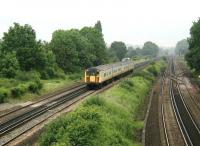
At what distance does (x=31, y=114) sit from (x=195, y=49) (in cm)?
3587

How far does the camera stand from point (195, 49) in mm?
58688

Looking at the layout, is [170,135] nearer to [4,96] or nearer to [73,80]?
[4,96]

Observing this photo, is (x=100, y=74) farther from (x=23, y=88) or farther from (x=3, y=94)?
(x=3, y=94)

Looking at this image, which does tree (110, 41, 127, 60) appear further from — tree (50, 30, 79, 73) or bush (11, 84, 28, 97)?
bush (11, 84, 28, 97)

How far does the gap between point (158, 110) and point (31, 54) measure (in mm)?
24244

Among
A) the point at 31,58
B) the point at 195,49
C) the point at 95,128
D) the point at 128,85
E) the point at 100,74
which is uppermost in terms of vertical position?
the point at 195,49

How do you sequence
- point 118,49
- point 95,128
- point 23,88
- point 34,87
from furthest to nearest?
point 118,49, point 34,87, point 23,88, point 95,128

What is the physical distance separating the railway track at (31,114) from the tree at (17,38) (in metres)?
13.1

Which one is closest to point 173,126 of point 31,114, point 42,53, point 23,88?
point 31,114

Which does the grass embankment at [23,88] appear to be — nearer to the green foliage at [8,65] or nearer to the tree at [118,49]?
the green foliage at [8,65]

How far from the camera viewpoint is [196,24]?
204 feet

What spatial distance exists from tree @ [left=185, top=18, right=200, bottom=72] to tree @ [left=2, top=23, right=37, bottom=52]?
26.1m

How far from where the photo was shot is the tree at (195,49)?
57.5 m

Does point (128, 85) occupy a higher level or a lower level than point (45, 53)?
lower
